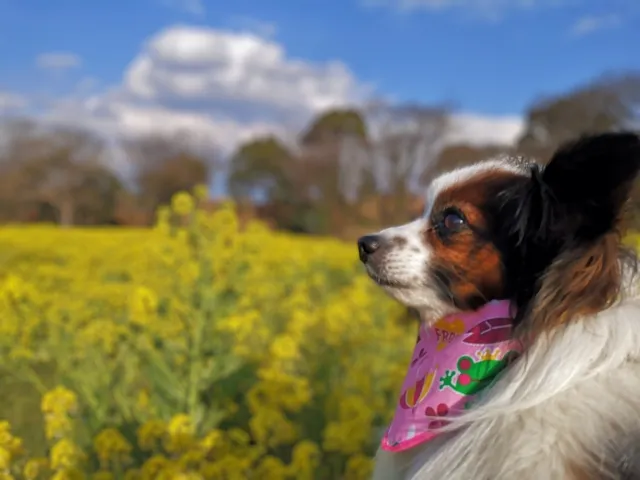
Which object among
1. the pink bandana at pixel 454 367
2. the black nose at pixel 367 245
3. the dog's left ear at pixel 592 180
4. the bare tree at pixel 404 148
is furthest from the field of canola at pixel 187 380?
the bare tree at pixel 404 148

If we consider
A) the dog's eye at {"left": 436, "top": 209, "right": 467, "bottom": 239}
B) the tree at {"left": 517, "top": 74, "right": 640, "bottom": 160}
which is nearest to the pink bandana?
the dog's eye at {"left": 436, "top": 209, "right": 467, "bottom": 239}

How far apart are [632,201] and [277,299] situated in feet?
16.2

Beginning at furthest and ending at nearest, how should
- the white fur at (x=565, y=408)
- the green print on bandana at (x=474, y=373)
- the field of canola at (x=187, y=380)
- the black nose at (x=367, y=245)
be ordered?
the field of canola at (x=187, y=380), the black nose at (x=367, y=245), the green print on bandana at (x=474, y=373), the white fur at (x=565, y=408)

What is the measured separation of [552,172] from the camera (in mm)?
2014

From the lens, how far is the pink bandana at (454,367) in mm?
2152

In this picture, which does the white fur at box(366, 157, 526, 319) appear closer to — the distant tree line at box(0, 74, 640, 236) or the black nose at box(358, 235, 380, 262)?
the black nose at box(358, 235, 380, 262)

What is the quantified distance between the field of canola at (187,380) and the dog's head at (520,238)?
1351 millimetres

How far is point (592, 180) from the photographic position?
1878 millimetres

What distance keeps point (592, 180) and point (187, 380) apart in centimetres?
284

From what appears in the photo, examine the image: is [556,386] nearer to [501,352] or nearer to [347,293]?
[501,352]

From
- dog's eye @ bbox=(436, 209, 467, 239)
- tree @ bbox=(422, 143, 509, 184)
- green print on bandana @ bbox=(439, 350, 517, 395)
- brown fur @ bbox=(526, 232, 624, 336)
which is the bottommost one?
green print on bandana @ bbox=(439, 350, 517, 395)

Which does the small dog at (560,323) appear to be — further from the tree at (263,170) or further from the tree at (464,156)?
the tree at (263,170)

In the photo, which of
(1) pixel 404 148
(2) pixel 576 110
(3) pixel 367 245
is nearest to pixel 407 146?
(1) pixel 404 148

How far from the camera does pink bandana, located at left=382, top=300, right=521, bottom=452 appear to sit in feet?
7.06
